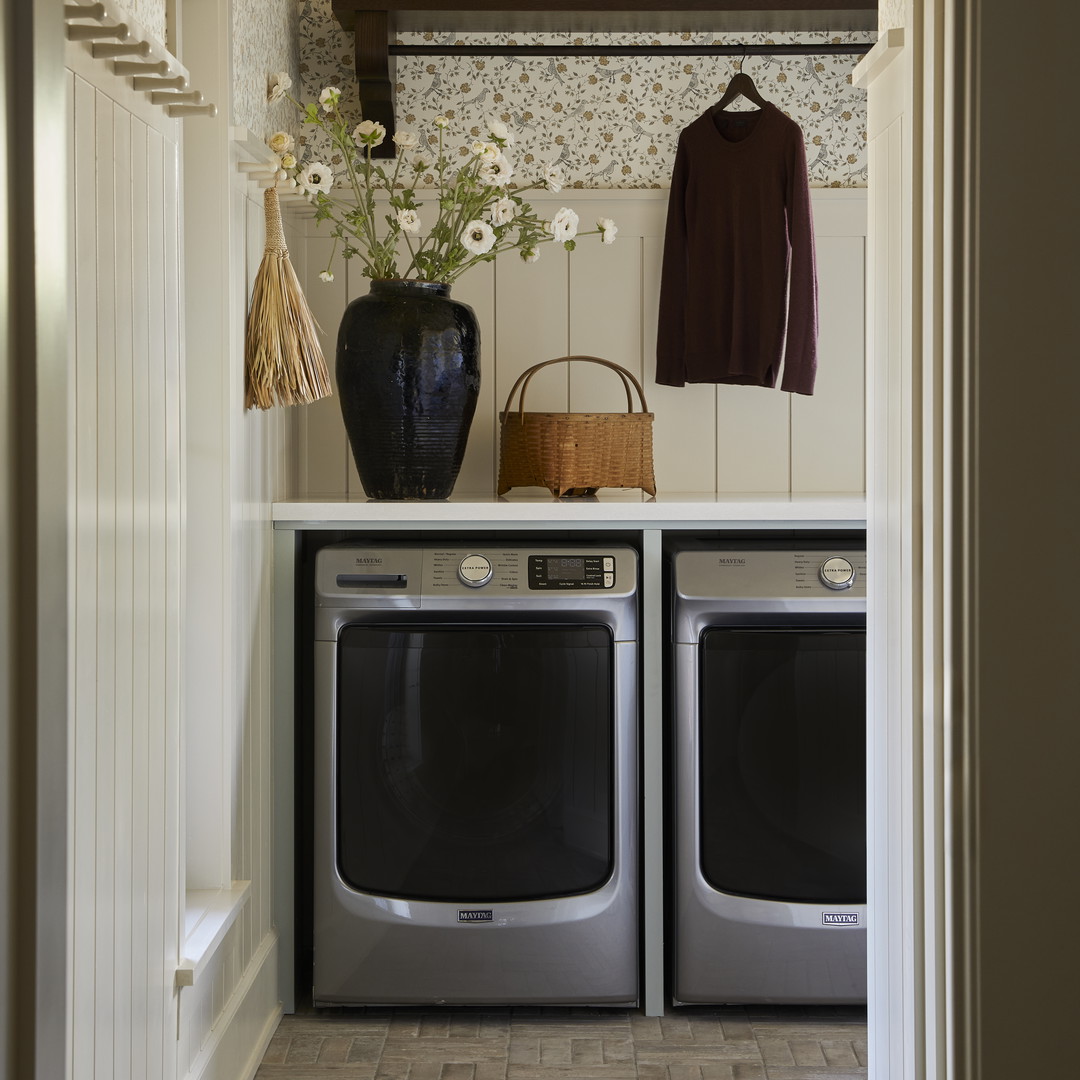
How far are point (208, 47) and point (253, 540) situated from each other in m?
0.80

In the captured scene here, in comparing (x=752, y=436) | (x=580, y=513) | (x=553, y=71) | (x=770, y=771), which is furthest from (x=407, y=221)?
(x=770, y=771)

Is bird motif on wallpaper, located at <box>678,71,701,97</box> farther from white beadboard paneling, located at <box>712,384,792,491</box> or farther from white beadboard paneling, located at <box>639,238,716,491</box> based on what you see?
→ white beadboard paneling, located at <box>712,384,792,491</box>

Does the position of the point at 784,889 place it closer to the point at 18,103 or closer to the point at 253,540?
the point at 253,540

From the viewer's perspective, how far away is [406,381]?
7.06ft

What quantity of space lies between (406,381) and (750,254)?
0.88m

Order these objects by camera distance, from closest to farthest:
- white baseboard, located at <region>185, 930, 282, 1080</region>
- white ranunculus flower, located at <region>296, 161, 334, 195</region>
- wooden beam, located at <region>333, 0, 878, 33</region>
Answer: white baseboard, located at <region>185, 930, 282, 1080</region> < white ranunculus flower, located at <region>296, 161, 334, 195</region> < wooden beam, located at <region>333, 0, 878, 33</region>

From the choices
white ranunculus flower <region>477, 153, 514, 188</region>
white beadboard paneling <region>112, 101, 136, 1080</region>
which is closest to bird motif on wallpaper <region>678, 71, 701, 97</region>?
white ranunculus flower <region>477, 153, 514, 188</region>

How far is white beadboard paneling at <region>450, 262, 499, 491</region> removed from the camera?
269 centimetres

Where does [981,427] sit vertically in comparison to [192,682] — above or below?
above

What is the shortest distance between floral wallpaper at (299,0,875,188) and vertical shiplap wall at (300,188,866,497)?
103mm

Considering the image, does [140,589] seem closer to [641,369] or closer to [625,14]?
[641,369]

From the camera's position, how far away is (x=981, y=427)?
2.57ft

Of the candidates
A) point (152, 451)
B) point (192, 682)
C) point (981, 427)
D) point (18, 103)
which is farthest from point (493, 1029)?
point (18, 103)

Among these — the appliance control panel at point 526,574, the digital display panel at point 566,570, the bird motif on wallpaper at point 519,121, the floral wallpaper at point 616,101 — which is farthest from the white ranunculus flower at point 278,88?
the digital display panel at point 566,570
